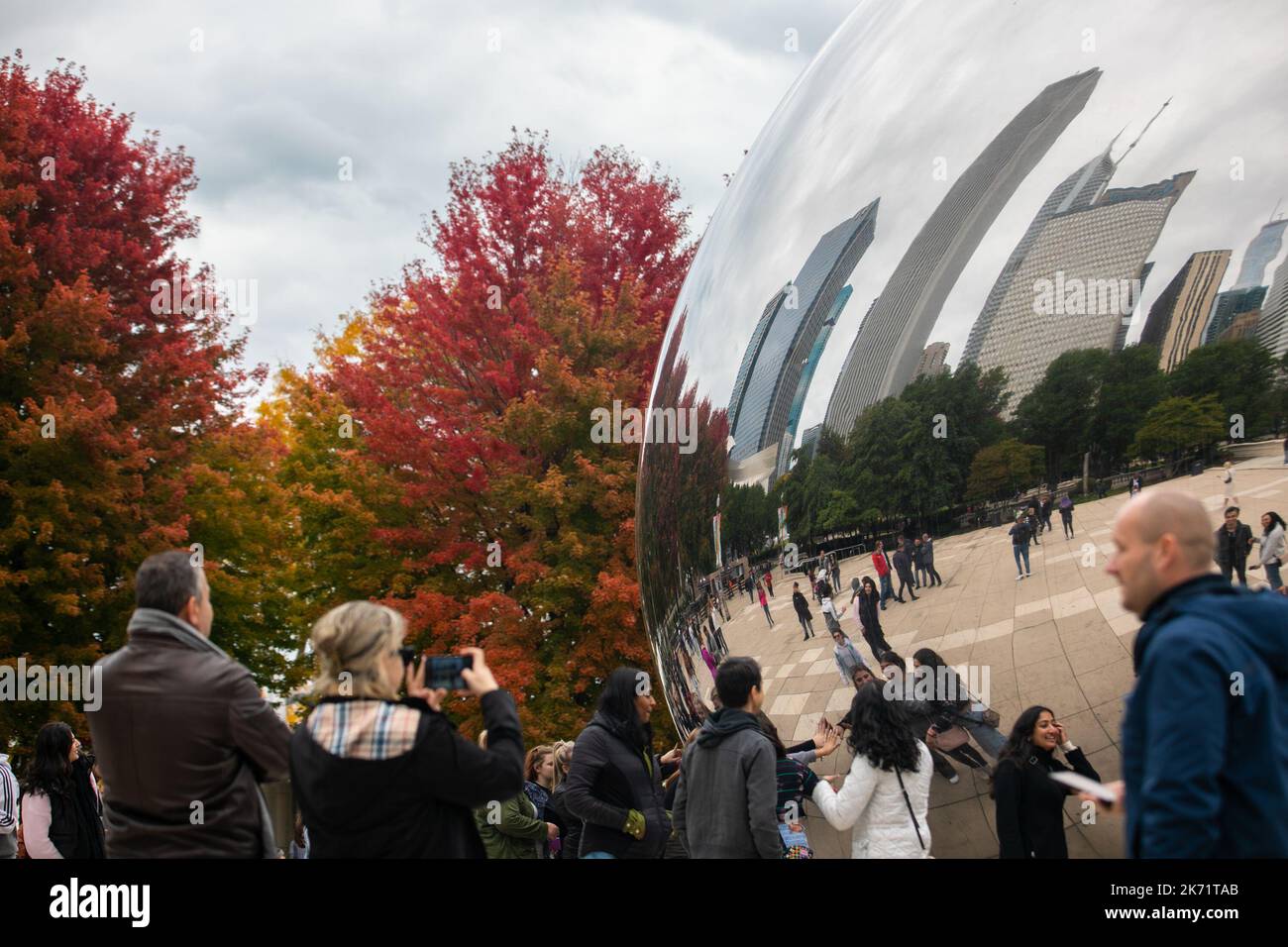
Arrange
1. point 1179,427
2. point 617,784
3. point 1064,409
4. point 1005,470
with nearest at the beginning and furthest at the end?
point 1179,427
point 1064,409
point 1005,470
point 617,784

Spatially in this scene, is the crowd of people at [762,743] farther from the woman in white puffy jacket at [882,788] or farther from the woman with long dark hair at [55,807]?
the woman with long dark hair at [55,807]

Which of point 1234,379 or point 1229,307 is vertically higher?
point 1229,307

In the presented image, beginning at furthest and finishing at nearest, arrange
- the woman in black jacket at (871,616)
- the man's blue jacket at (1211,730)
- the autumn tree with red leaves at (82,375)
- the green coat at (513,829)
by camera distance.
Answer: the autumn tree with red leaves at (82,375) < the green coat at (513,829) < the woman in black jacket at (871,616) < the man's blue jacket at (1211,730)

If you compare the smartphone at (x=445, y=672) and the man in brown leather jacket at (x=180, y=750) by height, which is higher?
the smartphone at (x=445, y=672)

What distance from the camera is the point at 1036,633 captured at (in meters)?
3.32

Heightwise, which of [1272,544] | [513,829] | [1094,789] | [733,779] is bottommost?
[513,829]

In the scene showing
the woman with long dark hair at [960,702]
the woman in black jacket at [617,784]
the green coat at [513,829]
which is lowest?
the green coat at [513,829]

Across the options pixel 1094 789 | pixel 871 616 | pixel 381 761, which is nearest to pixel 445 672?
pixel 381 761

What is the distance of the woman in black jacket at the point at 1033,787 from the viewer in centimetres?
336

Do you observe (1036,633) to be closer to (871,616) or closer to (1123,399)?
(871,616)

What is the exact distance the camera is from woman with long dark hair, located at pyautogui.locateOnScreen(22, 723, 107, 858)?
7219mm

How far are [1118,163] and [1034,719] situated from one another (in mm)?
1532

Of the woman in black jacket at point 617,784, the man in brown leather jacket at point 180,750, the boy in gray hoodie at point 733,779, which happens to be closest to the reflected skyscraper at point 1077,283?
the boy in gray hoodie at point 733,779

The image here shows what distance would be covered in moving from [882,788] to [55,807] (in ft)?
18.1
